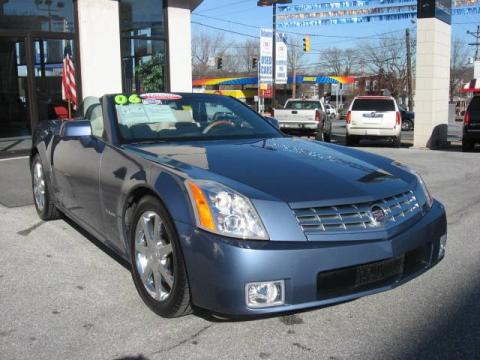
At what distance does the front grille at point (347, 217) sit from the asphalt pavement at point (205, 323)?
21.8 inches

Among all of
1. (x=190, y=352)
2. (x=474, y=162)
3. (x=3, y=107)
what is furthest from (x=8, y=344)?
(x=3, y=107)

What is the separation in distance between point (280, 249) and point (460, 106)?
55.4m

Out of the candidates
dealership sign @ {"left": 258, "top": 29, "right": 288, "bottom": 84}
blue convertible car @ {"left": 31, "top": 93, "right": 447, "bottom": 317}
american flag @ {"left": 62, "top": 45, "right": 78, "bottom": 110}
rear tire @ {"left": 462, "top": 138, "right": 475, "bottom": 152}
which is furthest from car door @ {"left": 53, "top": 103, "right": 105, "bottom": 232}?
dealership sign @ {"left": 258, "top": 29, "right": 288, "bottom": 84}

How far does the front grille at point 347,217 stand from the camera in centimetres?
287

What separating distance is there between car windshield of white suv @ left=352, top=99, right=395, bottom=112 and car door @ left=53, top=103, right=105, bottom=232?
13.4m

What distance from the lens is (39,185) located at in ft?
19.4

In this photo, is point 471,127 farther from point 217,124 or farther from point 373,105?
point 217,124

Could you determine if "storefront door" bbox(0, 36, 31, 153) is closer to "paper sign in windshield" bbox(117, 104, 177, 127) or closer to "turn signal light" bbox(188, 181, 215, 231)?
"paper sign in windshield" bbox(117, 104, 177, 127)

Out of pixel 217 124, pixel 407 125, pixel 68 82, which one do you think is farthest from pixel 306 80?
pixel 217 124

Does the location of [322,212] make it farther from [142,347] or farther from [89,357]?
[89,357]

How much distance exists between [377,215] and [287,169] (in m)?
0.64

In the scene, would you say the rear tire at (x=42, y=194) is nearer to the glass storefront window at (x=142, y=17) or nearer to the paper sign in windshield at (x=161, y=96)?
the paper sign in windshield at (x=161, y=96)

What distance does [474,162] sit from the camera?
443 inches

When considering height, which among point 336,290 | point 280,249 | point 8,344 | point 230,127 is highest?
point 230,127
